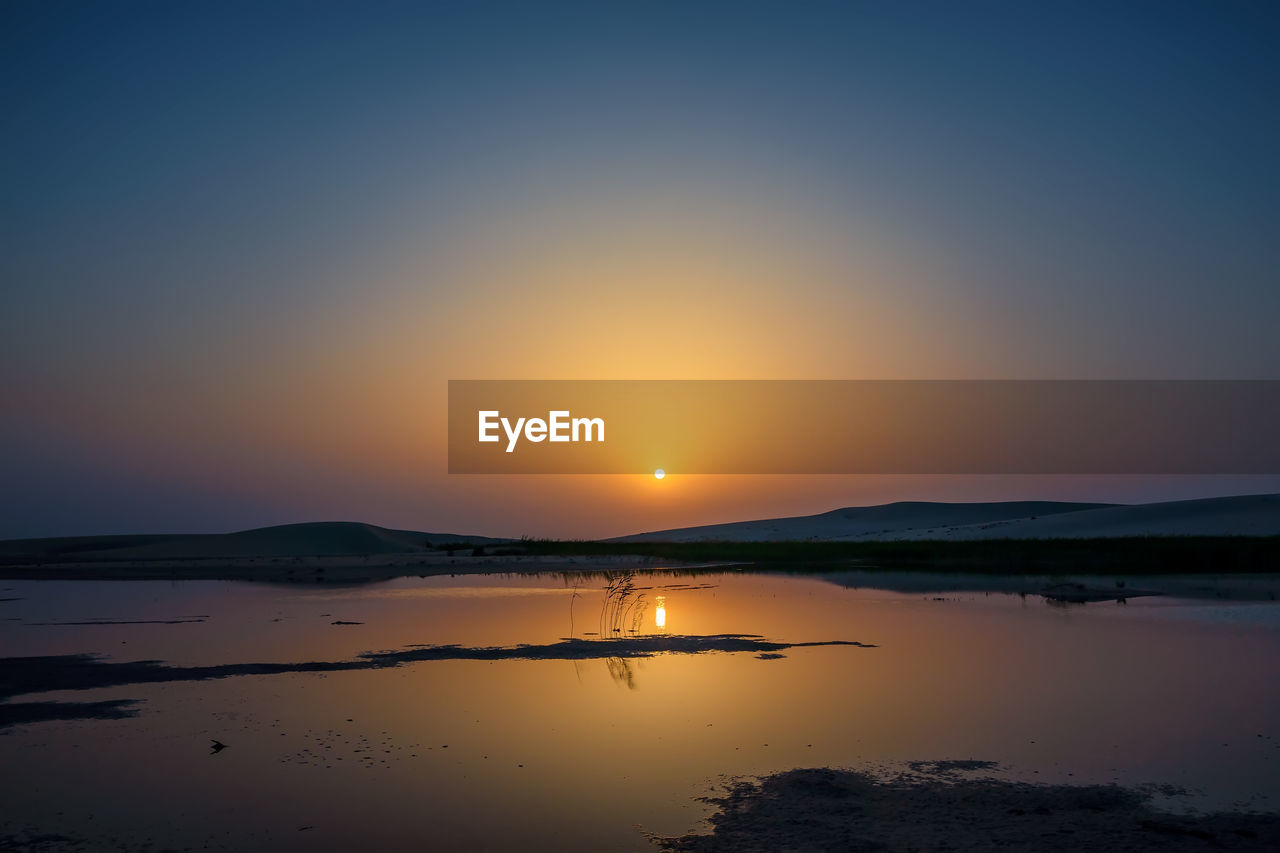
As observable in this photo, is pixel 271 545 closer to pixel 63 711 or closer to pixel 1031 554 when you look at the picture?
pixel 1031 554

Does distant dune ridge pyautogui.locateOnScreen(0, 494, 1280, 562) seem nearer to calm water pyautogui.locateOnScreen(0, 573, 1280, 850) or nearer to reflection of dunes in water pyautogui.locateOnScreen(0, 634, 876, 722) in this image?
calm water pyautogui.locateOnScreen(0, 573, 1280, 850)

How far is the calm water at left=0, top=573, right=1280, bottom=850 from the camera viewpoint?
7957 millimetres

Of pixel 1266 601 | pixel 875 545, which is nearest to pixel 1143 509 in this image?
pixel 875 545

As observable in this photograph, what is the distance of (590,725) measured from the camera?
1098 cm

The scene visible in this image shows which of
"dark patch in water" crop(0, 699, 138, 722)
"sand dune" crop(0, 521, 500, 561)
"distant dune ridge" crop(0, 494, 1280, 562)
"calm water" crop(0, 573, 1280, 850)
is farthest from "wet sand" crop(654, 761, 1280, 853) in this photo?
"sand dune" crop(0, 521, 500, 561)

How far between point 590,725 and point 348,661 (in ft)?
20.6

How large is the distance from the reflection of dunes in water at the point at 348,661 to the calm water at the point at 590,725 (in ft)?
1.66

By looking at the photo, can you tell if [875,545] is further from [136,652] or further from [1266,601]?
[136,652]

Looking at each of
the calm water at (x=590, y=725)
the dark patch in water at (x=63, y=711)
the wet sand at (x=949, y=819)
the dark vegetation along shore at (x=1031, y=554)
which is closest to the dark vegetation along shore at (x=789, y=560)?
the dark vegetation along shore at (x=1031, y=554)

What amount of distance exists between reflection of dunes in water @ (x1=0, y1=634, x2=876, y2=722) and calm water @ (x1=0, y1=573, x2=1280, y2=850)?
1.66 feet

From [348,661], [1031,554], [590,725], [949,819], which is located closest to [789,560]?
[1031,554]

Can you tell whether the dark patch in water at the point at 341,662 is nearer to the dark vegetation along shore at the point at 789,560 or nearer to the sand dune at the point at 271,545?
the dark vegetation along shore at the point at 789,560

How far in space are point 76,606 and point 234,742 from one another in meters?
19.0

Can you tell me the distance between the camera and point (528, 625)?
20562mm
